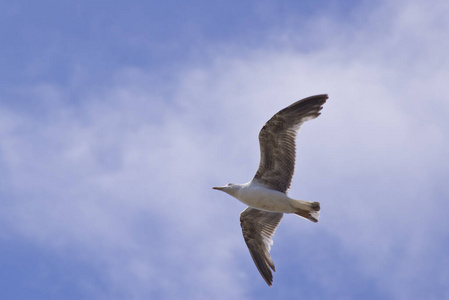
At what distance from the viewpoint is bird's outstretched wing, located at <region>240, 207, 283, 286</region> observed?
1828 cm

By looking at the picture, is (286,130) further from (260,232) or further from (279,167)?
(260,232)

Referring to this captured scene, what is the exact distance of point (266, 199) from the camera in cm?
1667

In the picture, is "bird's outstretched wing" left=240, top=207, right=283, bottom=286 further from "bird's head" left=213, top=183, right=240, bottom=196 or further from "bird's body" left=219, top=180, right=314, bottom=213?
"bird's body" left=219, top=180, right=314, bottom=213

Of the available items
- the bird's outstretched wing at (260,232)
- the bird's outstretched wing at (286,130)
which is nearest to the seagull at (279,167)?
the bird's outstretched wing at (286,130)

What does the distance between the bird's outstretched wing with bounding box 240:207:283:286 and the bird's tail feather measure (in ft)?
5.48

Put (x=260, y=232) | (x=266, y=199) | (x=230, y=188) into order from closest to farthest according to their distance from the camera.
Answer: (x=266, y=199) → (x=230, y=188) → (x=260, y=232)

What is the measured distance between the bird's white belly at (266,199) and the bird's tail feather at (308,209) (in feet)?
0.58

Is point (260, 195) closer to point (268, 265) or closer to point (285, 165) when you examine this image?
point (285, 165)

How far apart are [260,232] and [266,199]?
6.37ft

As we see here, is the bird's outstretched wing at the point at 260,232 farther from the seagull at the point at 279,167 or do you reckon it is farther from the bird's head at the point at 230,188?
the bird's head at the point at 230,188

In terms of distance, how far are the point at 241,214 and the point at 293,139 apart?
2742 millimetres

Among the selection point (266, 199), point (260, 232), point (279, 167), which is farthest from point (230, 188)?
point (260, 232)

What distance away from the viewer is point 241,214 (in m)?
18.4

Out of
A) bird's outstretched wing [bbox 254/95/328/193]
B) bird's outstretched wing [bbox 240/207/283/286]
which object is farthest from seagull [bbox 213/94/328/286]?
bird's outstretched wing [bbox 240/207/283/286]
